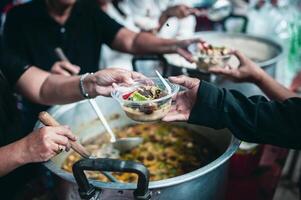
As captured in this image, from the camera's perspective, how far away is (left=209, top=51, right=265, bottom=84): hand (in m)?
1.66

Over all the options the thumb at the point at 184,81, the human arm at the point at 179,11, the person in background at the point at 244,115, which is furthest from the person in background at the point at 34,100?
the human arm at the point at 179,11

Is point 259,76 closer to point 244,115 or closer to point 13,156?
point 244,115

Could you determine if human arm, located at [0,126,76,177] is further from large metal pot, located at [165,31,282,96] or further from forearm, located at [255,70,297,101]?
forearm, located at [255,70,297,101]

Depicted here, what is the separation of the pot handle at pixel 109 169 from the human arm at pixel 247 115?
350 millimetres

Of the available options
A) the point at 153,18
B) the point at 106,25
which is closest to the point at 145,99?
the point at 106,25

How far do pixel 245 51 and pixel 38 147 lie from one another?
5.83 ft

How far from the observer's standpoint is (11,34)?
2109mm

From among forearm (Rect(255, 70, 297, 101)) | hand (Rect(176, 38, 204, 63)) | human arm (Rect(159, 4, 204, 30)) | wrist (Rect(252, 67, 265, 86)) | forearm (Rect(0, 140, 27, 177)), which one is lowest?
forearm (Rect(0, 140, 27, 177))

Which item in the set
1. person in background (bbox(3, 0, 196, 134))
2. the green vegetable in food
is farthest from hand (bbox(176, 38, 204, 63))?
the green vegetable in food

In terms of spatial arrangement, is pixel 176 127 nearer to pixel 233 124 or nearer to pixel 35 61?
pixel 233 124

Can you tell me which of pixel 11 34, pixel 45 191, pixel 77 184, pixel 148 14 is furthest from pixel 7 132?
pixel 148 14

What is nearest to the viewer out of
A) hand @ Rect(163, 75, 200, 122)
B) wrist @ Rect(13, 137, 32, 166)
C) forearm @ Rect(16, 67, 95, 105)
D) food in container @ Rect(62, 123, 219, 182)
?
wrist @ Rect(13, 137, 32, 166)

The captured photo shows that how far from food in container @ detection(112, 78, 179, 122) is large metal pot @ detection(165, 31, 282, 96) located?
1.91ft

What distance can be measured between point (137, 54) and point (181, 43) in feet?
1.35
